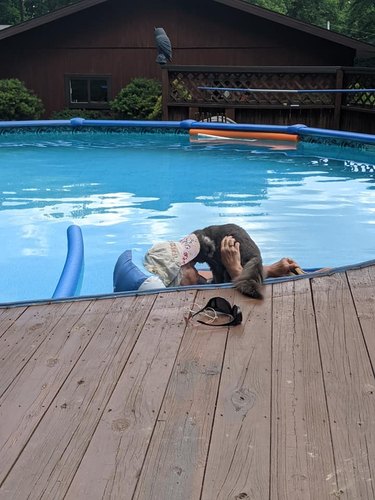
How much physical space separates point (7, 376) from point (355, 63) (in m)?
14.0

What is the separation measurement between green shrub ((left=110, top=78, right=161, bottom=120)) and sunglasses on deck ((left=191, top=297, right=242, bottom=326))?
11113mm

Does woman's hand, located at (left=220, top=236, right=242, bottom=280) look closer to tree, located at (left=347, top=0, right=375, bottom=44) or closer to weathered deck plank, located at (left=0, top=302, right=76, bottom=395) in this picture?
weathered deck plank, located at (left=0, top=302, right=76, bottom=395)

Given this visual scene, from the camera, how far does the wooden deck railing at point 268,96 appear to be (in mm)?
11602

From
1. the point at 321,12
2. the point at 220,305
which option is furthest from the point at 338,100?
the point at 321,12

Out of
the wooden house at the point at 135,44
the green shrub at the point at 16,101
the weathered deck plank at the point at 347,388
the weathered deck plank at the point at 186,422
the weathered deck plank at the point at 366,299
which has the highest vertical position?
the wooden house at the point at 135,44

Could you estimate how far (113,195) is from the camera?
7.85m

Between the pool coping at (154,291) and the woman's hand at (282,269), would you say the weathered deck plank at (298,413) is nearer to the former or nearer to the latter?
the pool coping at (154,291)

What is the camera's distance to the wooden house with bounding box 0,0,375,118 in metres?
14.1

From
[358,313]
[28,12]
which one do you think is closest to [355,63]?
[358,313]

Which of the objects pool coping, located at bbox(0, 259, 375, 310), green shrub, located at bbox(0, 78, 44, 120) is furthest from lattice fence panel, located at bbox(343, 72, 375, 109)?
pool coping, located at bbox(0, 259, 375, 310)

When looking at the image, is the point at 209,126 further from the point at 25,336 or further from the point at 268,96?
the point at 25,336

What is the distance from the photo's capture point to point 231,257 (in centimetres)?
316

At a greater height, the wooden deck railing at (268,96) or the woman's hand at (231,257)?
the wooden deck railing at (268,96)

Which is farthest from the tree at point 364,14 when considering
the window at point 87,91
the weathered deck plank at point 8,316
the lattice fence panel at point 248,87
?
Answer: the weathered deck plank at point 8,316
